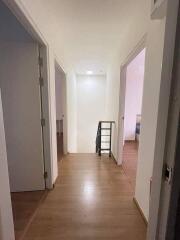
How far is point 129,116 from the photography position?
521 cm

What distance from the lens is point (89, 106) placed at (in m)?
6.32

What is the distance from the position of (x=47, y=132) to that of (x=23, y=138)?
320 millimetres

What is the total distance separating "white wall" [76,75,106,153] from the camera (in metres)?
6.18

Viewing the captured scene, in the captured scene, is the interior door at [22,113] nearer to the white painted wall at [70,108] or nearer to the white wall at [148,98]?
the white wall at [148,98]

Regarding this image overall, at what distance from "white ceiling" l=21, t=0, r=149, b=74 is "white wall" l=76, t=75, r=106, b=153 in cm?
286

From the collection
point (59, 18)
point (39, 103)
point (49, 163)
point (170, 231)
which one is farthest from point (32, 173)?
point (59, 18)

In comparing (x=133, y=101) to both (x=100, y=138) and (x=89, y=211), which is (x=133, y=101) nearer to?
(x=100, y=138)

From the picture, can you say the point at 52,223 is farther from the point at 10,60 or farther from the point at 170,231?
the point at 10,60

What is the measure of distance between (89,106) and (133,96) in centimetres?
190

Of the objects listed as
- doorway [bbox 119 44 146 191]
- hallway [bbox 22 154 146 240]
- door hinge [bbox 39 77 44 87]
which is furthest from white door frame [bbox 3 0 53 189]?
doorway [bbox 119 44 146 191]

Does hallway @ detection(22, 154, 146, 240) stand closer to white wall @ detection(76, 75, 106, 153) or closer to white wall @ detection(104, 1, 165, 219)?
white wall @ detection(104, 1, 165, 219)

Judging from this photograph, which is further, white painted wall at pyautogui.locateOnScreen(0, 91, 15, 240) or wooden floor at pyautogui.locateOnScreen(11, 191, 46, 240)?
wooden floor at pyautogui.locateOnScreen(11, 191, 46, 240)

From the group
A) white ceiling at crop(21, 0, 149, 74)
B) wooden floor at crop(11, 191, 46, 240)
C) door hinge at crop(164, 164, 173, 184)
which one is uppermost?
Result: white ceiling at crop(21, 0, 149, 74)

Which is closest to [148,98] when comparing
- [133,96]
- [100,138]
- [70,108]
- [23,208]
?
[23,208]
